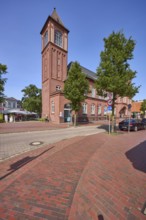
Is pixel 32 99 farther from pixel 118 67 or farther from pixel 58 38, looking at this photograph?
pixel 118 67

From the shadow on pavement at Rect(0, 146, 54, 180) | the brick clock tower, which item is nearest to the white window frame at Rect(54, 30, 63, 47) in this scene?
the brick clock tower

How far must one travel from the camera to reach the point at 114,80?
37.4 feet

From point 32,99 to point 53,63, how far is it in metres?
16.0

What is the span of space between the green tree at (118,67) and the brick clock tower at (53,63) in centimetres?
1333

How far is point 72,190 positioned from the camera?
10.8 feet

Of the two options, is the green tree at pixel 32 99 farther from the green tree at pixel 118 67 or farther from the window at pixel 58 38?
the green tree at pixel 118 67

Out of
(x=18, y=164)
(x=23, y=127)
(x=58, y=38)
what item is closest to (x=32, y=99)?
(x=58, y=38)

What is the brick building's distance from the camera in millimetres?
25047

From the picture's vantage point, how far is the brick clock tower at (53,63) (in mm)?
26384

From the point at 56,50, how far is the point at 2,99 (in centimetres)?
1645

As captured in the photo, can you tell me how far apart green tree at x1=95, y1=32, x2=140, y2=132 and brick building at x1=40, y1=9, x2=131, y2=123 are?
520 inches

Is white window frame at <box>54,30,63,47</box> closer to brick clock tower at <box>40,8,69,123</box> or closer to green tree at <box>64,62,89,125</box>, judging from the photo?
brick clock tower at <box>40,8,69,123</box>

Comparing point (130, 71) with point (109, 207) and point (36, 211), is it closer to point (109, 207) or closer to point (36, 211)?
point (109, 207)

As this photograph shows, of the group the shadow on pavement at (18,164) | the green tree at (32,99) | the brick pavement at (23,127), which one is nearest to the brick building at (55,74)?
the brick pavement at (23,127)
